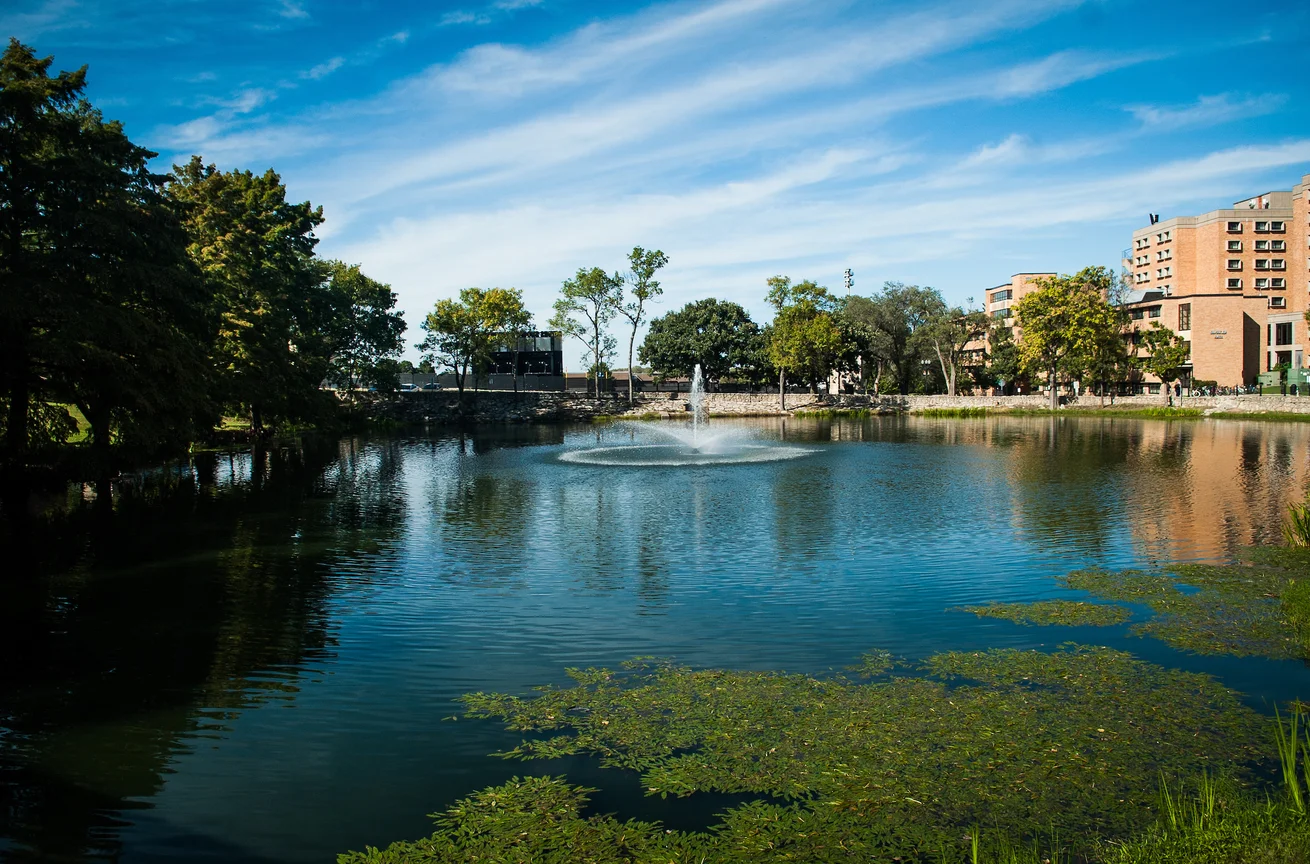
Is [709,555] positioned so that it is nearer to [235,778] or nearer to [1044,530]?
[1044,530]

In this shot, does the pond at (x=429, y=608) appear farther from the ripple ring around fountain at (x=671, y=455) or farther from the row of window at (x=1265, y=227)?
the row of window at (x=1265, y=227)

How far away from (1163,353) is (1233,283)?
34.5 meters

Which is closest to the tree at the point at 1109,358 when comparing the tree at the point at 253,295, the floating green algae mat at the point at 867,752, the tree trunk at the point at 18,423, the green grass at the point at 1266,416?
the green grass at the point at 1266,416

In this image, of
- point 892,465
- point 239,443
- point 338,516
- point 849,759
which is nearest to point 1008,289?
point 892,465

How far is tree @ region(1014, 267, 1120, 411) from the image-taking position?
82000 mm

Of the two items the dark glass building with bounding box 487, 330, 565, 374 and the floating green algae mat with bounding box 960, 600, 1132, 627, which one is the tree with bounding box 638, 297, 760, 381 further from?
the floating green algae mat with bounding box 960, 600, 1132, 627

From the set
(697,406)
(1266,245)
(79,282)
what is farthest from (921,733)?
(1266,245)

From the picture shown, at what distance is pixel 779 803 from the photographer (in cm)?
756

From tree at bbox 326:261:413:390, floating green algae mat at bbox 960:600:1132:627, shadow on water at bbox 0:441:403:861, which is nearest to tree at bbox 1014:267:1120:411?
tree at bbox 326:261:413:390

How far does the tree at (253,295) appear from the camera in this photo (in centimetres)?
4219

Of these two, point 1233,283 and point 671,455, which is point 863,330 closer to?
point 1233,283

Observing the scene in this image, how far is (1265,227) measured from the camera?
362 ft

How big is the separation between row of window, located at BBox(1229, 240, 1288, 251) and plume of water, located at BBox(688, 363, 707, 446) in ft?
244

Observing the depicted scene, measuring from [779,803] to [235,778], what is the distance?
5.38m
